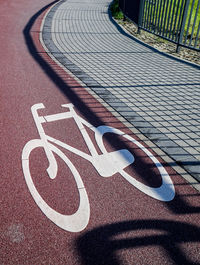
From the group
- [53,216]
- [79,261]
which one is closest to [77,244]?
[79,261]

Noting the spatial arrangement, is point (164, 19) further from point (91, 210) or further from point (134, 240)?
point (134, 240)

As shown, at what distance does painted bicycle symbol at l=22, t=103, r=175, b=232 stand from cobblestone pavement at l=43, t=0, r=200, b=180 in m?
0.58

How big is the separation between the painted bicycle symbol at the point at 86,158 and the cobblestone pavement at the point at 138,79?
577 millimetres

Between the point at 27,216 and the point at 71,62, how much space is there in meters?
5.79

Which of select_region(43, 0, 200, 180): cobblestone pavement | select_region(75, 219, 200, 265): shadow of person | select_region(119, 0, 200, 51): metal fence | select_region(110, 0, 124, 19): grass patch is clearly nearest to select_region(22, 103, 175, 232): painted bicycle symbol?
select_region(75, 219, 200, 265): shadow of person

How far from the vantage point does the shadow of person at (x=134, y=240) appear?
8.63 ft

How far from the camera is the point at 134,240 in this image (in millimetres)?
2801

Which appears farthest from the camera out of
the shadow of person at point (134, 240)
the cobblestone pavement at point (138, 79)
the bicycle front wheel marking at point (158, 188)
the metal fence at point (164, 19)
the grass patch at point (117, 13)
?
the grass patch at point (117, 13)

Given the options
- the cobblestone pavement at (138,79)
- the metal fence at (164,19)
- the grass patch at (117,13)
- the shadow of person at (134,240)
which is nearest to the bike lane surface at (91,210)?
the shadow of person at (134,240)

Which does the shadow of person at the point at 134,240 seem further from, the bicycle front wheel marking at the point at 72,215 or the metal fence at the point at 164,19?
the metal fence at the point at 164,19

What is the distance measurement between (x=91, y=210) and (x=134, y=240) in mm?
624

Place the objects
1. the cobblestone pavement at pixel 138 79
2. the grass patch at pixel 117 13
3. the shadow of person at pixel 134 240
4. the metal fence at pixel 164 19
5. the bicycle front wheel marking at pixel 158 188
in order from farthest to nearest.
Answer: the grass patch at pixel 117 13 < the metal fence at pixel 164 19 < the cobblestone pavement at pixel 138 79 < the bicycle front wheel marking at pixel 158 188 < the shadow of person at pixel 134 240

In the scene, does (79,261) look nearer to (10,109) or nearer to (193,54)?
(10,109)

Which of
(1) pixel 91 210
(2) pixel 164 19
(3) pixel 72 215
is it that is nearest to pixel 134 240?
(1) pixel 91 210
